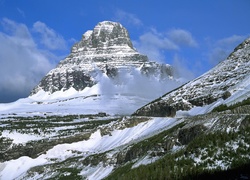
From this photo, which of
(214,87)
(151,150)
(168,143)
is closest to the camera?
(168,143)

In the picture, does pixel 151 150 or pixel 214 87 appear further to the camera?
pixel 214 87

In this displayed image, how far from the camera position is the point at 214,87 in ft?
263

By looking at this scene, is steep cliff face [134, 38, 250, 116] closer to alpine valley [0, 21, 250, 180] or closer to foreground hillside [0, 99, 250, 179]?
alpine valley [0, 21, 250, 180]

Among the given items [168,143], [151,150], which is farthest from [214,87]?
[168,143]

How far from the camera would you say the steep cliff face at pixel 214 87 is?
72812 millimetres

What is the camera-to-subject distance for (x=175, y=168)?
31.2 metres

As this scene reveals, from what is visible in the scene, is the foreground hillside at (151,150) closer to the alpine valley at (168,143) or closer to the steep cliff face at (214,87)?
the alpine valley at (168,143)

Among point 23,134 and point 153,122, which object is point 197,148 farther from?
point 23,134

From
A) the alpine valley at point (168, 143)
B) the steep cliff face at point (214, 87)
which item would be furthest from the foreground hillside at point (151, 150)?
the steep cliff face at point (214, 87)

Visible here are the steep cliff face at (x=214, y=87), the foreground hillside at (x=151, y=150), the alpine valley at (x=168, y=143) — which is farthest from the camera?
the steep cliff face at (x=214, y=87)

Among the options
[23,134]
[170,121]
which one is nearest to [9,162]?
[23,134]

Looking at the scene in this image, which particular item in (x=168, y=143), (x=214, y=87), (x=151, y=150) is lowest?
(x=151, y=150)

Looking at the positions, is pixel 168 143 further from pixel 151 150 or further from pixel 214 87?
pixel 214 87

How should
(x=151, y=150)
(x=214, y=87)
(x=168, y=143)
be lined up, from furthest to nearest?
(x=214, y=87), (x=151, y=150), (x=168, y=143)
